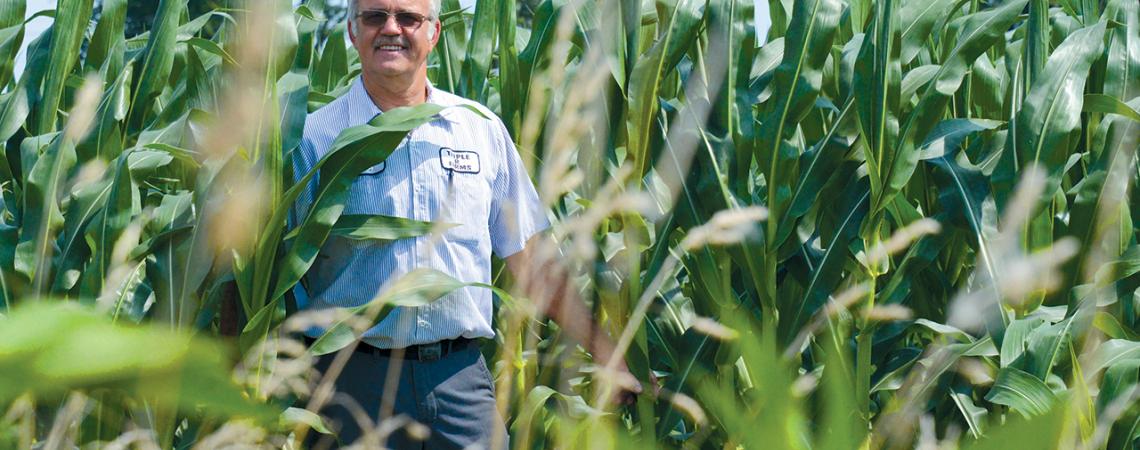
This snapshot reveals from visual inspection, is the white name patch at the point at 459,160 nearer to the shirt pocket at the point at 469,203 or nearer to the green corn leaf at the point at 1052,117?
the shirt pocket at the point at 469,203

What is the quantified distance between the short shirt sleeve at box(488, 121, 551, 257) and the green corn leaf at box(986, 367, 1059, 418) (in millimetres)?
867

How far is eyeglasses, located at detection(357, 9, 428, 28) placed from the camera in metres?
2.22

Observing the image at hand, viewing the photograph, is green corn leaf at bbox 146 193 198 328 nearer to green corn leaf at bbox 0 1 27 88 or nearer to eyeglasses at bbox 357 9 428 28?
eyeglasses at bbox 357 9 428 28

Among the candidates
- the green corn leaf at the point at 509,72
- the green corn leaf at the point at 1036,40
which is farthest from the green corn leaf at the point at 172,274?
the green corn leaf at the point at 1036,40

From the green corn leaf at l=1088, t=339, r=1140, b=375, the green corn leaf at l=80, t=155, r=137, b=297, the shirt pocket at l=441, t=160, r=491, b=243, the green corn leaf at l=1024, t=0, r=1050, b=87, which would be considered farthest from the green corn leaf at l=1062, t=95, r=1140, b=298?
the green corn leaf at l=80, t=155, r=137, b=297

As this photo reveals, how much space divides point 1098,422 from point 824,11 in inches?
36.3

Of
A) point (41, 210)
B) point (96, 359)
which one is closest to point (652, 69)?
point (41, 210)

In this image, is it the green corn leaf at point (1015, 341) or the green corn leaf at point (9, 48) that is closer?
the green corn leaf at point (1015, 341)

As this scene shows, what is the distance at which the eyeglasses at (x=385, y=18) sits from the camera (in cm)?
222

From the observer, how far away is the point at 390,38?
222 centimetres

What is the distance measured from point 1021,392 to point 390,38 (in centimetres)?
127

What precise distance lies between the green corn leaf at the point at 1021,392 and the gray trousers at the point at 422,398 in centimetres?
87

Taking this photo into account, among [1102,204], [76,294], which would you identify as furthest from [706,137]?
[76,294]

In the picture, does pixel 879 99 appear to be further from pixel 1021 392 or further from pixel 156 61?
pixel 156 61
